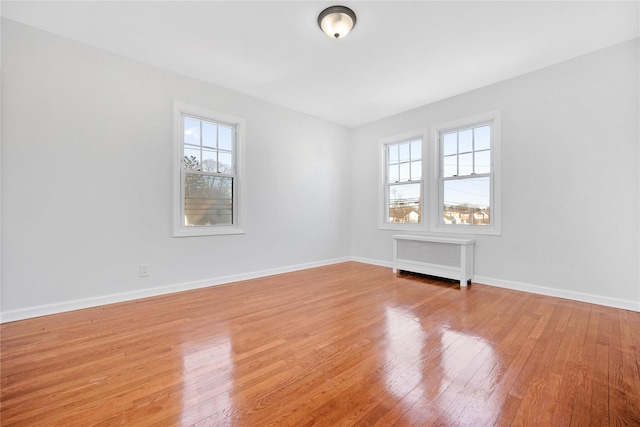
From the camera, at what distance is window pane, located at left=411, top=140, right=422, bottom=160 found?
4.65 metres

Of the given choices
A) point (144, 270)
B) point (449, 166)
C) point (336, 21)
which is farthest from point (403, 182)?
point (144, 270)

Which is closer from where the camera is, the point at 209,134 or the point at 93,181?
the point at 93,181

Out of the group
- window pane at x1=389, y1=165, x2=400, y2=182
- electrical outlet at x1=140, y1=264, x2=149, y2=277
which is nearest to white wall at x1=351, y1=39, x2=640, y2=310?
window pane at x1=389, y1=165, x2=400, y2=182

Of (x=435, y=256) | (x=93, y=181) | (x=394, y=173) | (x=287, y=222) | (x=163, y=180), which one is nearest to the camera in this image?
(x=93, y=181)

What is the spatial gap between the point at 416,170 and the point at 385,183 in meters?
0.66

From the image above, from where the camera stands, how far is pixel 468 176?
4.05 metres

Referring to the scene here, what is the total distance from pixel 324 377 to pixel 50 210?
3082 millimetres

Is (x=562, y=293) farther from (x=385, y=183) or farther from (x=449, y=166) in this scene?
(x=385, y=183)

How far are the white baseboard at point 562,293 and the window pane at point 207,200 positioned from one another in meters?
3.78

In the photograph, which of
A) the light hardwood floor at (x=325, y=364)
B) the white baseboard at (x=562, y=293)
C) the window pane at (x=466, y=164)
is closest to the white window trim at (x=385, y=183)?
the window pane at (x=466, y=164)

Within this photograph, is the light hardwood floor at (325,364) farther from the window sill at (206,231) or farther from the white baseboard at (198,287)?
the window sill at (206,231)

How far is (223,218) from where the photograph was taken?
3984 mm

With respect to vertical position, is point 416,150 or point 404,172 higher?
point 416,150

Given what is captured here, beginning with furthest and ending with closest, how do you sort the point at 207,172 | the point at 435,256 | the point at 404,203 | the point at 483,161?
the point at 404,203 → the point at 435,256 → the point at 483,161 → the point at 207,172
